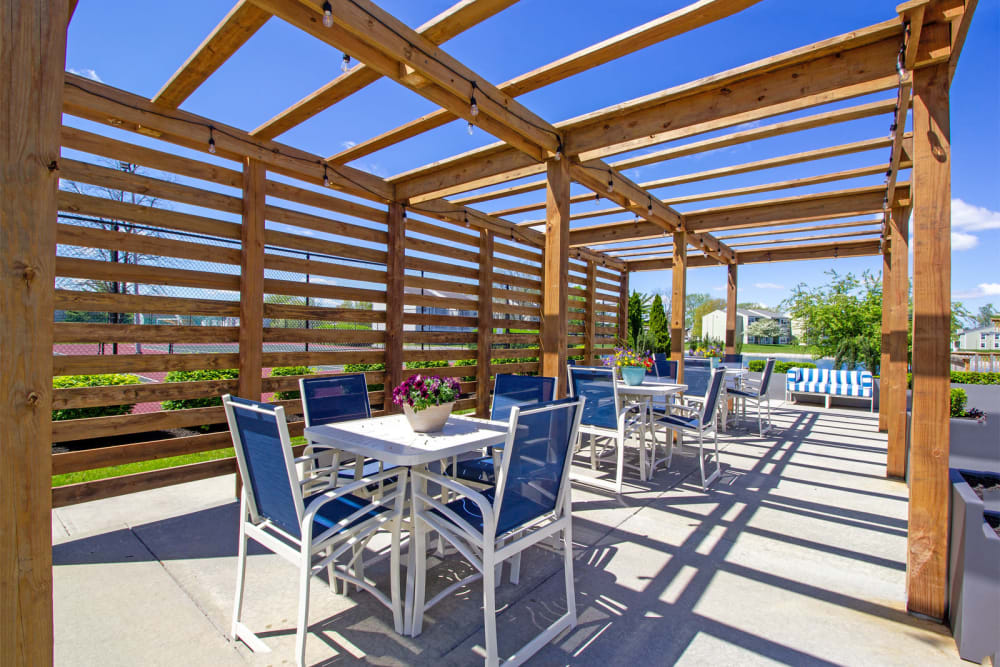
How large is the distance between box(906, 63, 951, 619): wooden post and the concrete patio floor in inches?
10.3

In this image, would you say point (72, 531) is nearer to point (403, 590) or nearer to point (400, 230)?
point (403, 590)

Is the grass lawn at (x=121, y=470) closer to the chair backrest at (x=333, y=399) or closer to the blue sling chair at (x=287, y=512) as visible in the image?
the chair backrest at (x=333, y=399)

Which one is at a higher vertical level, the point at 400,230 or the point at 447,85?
the point at 447,85

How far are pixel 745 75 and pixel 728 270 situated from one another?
228 inches

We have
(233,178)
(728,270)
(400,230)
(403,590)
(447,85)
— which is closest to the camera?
(403,590)

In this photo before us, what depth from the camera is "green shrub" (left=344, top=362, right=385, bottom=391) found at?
452 cm

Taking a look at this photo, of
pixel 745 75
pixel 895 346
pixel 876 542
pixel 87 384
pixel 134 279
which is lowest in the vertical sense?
pixel 876 542

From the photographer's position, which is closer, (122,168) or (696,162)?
(122,168)

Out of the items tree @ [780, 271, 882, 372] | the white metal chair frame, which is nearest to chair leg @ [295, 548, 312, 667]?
the white metal chair frame

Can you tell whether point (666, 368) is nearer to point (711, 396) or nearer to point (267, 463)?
point (711, 396)

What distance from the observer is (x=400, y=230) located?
4789 millimetres

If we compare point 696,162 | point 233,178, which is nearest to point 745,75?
point 696,162

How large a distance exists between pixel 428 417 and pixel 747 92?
2786mm

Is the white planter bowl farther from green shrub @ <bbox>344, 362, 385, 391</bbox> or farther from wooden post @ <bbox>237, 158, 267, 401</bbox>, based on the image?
green shrub @ <bbox>344, 362, 385, 391</bbox>
